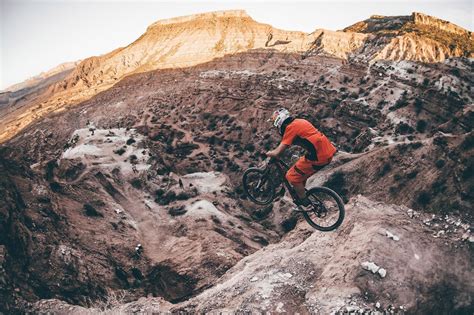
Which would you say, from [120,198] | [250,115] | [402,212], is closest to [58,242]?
[120,198]

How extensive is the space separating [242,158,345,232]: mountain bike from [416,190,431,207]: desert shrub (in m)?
2.82

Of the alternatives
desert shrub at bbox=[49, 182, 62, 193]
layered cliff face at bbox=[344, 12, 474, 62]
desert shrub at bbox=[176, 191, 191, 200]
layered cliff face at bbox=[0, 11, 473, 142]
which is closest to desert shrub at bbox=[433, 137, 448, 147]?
desert shrub at bbox=[176, 191, 191, 200]

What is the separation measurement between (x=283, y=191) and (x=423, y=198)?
4.75 metres

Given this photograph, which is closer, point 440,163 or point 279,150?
point 279,150

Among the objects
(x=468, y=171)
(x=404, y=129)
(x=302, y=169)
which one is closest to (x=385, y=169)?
(x=468, y=171)

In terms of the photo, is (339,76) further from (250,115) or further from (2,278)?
(2,278)

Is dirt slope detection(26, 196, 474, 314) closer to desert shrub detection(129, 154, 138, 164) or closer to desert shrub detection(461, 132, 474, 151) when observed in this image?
desert shrub detection(461, 132, 474, 151)

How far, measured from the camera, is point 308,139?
831cm

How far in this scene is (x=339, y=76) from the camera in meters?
36.3

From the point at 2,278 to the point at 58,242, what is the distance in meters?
2.70

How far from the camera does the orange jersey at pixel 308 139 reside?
8.30 metres

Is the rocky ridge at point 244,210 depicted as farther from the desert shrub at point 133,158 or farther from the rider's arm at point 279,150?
the rider's arm at point 279,150

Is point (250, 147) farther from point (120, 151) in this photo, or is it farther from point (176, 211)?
point (176, 211)

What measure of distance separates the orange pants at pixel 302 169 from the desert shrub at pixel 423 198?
473cm
